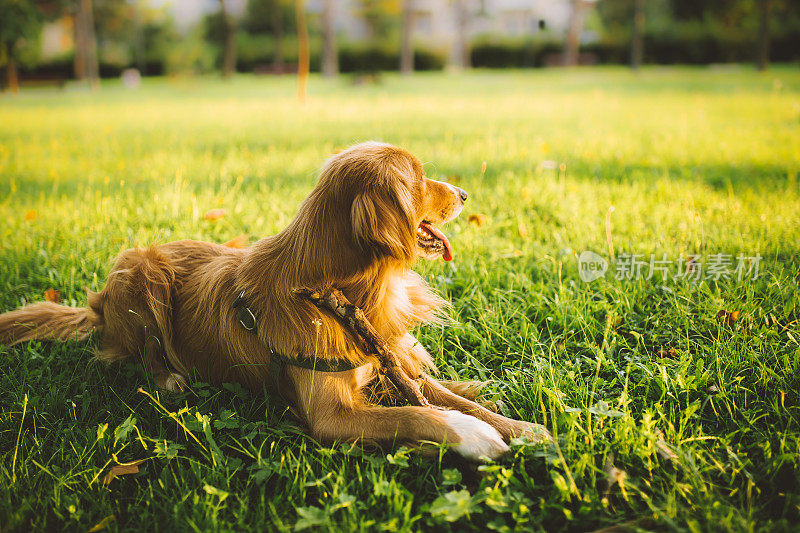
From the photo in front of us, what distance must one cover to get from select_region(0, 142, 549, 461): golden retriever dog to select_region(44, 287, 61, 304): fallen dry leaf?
0.88 meters

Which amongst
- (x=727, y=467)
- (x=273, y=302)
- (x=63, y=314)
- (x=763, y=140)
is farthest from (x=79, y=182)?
(x=763, y=140)

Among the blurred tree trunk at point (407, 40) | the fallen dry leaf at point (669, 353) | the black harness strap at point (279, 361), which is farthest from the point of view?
the blurred tree trunk at point (407, 40)

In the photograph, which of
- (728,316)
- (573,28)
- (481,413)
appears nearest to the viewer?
(481,413)

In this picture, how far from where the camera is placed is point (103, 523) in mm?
1908

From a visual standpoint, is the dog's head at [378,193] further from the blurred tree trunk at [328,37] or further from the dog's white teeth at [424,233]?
the blurred tree trunk at [328,37]

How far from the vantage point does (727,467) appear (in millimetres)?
2039

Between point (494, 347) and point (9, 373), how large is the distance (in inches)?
103

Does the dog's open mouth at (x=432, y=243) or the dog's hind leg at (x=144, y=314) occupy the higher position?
the dog's open mouth at (x=432, y=243)

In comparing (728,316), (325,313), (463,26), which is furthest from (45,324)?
(463,26)

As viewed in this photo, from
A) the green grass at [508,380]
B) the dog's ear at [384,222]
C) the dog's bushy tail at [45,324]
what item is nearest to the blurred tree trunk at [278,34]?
the green grass at [508,380]

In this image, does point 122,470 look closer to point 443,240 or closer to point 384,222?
point 384,222

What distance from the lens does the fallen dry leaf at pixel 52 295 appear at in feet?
11.8

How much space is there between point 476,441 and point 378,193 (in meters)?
1.07

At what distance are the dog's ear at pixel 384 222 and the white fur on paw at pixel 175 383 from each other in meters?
1.27
